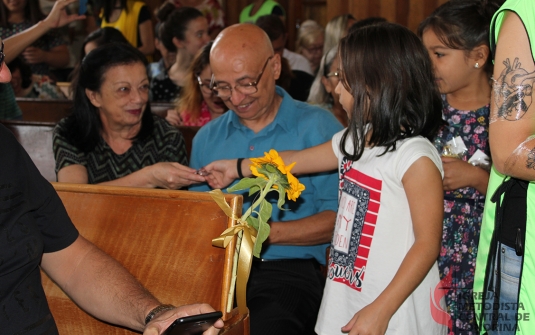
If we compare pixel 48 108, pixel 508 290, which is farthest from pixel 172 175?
pixel 48 108

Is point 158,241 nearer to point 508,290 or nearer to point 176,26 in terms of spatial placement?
point 508,290

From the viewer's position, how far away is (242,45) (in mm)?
2666

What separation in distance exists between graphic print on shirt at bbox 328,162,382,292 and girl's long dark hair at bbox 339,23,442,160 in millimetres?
103

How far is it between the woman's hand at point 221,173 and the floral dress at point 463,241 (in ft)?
2.71

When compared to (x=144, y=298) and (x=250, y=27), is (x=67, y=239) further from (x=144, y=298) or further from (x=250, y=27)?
(x=250, y=27)

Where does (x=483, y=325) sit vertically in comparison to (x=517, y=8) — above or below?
below

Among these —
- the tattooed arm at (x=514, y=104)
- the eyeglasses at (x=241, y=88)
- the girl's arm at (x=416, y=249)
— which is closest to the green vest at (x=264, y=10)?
the eyeglasses at (x=241, y=88)

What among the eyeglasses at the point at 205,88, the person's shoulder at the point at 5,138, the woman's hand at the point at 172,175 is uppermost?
the person's shoulder at the point at 5,138

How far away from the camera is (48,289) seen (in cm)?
208

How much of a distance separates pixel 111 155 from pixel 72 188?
82cm

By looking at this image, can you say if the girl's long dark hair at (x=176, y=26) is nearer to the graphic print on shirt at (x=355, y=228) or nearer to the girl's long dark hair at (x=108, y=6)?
the girl's long dark hair at (x=108, y=6)

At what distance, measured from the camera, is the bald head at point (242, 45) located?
105 inches

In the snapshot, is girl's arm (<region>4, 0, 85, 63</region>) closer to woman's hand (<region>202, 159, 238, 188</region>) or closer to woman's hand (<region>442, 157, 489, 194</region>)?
woman's hand (<region>202, 159, 238, 188</region>)

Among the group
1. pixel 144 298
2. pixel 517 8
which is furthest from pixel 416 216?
pixel 144 298
